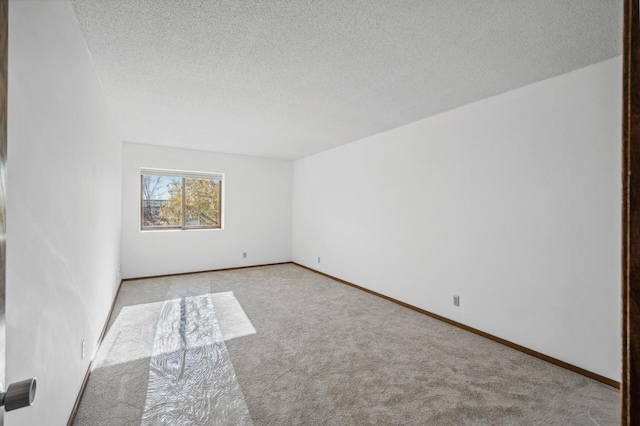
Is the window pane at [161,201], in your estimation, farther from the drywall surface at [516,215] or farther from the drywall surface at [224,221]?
the drywall surface at [516,215]

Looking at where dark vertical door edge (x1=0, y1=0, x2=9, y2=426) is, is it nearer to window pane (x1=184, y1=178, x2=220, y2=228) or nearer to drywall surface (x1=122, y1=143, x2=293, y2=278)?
drywall surface (x1=122, y1=143, x2=293, y2=278)

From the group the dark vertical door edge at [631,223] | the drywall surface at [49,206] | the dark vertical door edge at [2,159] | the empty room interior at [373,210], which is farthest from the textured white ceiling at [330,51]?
the dark vertical door edge at [631,223]

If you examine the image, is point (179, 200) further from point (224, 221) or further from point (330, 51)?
point (330, 51)

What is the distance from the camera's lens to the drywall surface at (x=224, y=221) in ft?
16.3

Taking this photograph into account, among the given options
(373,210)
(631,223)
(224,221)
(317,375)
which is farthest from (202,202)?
(631,223)

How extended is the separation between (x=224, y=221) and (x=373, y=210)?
3057 millimetres

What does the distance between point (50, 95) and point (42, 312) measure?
0.99 metres

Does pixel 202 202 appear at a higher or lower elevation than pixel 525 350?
higher

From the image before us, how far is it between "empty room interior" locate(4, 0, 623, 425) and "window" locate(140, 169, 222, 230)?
1184 millimetres

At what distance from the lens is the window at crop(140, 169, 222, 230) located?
5207 millimetres

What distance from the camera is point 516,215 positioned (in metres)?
2.73

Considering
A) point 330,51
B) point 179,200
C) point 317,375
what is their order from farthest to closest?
point 179,200, point 317,375, point 330,51

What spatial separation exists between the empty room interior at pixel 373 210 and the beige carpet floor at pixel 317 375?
0.8 inches

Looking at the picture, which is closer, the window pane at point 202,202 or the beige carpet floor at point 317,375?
the beige carpet floor at point 317,375
